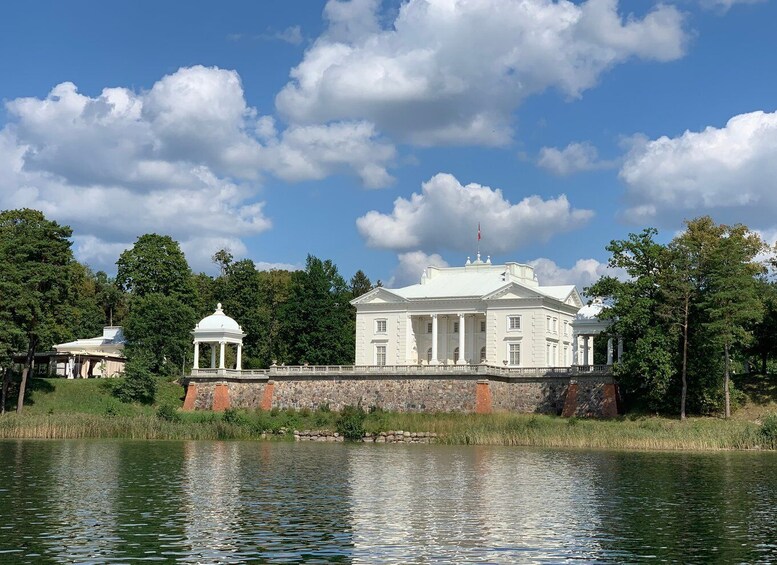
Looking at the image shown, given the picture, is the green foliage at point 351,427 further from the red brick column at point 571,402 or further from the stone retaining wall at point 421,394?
the red brick column at point 571,402

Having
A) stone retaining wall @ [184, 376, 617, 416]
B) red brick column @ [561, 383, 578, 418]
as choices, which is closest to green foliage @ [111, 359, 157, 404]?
stone retaining wall @ [184, 376, 617, 416]

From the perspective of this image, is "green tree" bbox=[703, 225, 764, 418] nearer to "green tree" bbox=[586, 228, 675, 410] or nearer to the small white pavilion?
"green tree" bbox=[586, 228, 675, 410]

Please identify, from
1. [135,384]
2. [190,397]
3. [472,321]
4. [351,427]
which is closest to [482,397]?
[351,427]

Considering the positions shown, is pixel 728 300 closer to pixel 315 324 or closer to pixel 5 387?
pixel 315 324

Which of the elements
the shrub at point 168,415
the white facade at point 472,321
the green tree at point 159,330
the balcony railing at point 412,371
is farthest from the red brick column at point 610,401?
the green tree at point 159,330

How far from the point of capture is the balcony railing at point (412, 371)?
73250mm

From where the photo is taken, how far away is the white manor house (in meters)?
82.7

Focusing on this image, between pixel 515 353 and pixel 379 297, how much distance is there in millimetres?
12872

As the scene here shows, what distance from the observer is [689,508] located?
29.4 meters

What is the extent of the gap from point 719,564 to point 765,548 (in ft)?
8.22

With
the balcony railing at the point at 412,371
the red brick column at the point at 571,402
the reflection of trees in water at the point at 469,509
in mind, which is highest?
the balcony railing at the point at 412,371

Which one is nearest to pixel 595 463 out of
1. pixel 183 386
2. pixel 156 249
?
pixel 183 386

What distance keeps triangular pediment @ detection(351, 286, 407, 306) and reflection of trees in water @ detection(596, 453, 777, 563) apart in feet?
140

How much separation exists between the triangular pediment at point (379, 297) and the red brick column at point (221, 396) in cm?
1350
